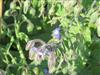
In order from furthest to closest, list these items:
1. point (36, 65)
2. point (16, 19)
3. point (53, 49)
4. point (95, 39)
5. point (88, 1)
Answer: point (88, 1) < point (95, 39) < point (16, 19) < point (36, 65) < point (53, 49)

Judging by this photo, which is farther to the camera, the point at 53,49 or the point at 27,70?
the point at 27,70

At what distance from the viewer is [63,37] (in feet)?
6.19

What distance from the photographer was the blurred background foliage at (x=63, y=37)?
187 centimetres

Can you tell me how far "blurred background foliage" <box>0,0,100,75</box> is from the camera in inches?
73.7

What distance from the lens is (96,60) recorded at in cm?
224

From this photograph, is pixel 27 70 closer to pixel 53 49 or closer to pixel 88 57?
pixel 53 49

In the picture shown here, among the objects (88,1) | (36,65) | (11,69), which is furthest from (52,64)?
(88,1)

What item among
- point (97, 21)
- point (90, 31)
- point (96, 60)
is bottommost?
point (96, 60)

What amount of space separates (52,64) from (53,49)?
0.06m

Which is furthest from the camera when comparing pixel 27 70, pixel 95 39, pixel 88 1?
pixel 88 1

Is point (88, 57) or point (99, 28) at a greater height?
point (99, 28)

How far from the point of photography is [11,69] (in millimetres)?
2146

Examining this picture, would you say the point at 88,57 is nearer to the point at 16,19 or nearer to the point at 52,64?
the point at 16,19

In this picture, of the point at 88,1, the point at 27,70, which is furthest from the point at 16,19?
the point at 88,1
